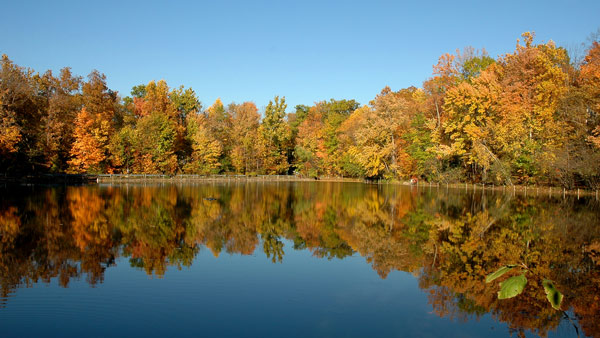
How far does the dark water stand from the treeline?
17091mm

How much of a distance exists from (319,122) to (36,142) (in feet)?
144

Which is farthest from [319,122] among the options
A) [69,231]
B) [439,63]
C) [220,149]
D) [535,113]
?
[69,231]

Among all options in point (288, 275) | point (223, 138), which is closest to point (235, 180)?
point (223, 138)

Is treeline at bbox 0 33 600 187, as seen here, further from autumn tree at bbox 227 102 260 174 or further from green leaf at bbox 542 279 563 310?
green leaf at bbox 542 279 563 310

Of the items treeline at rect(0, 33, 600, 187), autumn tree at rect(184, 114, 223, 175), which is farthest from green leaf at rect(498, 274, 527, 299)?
autumn tree at rect(184, 114, 223, 175)

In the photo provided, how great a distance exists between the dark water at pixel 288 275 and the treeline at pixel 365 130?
1709 centimetres

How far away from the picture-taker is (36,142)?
144ft

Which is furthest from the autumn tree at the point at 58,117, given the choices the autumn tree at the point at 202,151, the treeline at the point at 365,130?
the autumn tree at the point at 202,151

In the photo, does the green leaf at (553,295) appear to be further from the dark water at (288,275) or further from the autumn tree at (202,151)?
the autumn tree at (202,151)

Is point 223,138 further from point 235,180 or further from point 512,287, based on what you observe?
point 512,287

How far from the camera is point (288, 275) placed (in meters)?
10.4

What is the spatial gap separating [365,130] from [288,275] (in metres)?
43.6

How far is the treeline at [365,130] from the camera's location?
1351 inches

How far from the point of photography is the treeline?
34312mm
